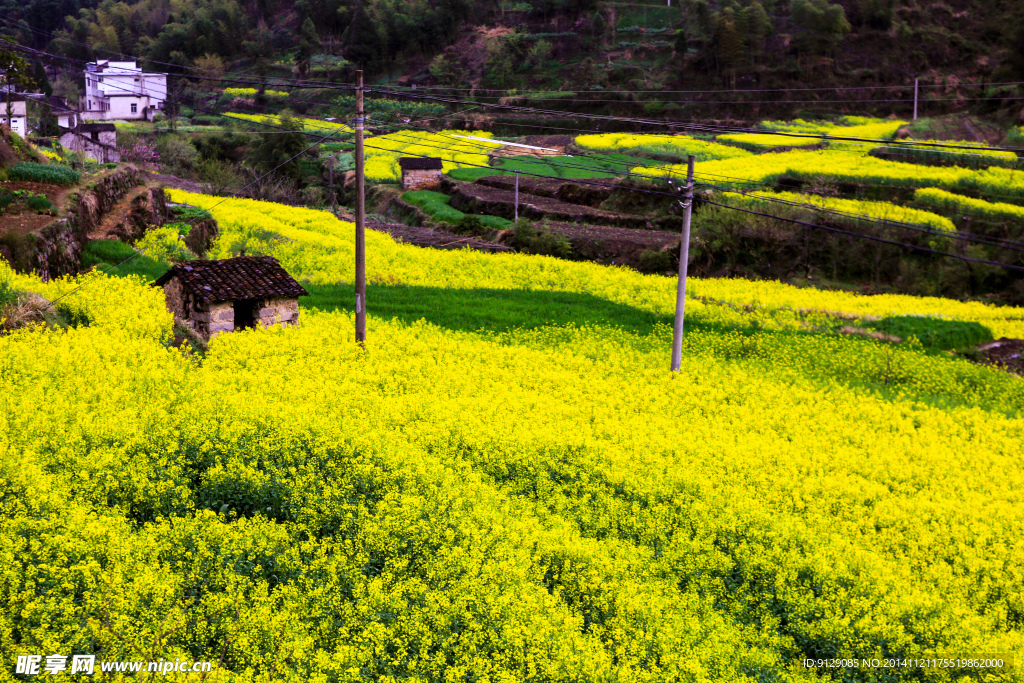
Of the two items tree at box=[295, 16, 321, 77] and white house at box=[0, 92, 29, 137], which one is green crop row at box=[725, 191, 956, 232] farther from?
tree at box=[295, 16, 321, 77]

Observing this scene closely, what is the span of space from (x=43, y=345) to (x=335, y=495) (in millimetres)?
8097

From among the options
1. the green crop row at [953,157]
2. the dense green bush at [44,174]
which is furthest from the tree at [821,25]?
the dense green bush at [44,174]

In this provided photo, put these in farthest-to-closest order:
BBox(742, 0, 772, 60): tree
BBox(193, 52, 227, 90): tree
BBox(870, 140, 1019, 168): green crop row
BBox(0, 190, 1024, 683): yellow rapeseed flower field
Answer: BBox(193, 52, 227, 90): tree → BBox(742, 0, 772, 60): tree → BBox(870, 140, 1019, 168): green crop row → BBox(0, 190, 1024, 683): yellow rapeseed flower field

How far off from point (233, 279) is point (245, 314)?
1.06 m

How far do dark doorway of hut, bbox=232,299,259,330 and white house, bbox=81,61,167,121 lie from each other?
261ft

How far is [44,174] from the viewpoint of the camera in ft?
91.4

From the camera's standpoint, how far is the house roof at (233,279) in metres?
20.5

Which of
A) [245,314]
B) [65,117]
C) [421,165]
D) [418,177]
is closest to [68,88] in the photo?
[65,117]

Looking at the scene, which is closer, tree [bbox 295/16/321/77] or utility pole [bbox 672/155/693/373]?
utility pole [bbox 672/155/693/373]

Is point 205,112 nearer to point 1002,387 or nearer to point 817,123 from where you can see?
point 817,123

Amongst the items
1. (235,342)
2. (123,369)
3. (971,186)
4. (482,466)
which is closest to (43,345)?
(123,369)

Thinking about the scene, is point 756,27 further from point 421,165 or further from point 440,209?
point 440,209

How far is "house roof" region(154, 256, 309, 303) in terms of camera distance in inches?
809

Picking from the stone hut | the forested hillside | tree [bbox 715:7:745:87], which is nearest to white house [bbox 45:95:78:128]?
the stone hut
